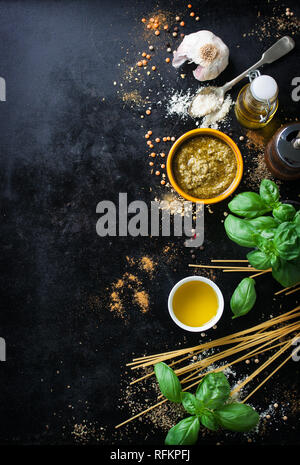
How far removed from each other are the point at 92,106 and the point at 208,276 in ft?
2.98

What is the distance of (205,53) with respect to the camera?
5.49 ft

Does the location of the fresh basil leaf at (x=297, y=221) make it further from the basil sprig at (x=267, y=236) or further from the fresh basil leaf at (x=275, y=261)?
the fresh basil leaf at (x=275, y=261)

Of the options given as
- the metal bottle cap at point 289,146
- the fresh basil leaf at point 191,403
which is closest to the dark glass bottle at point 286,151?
the metal bottle cap at point 289,146

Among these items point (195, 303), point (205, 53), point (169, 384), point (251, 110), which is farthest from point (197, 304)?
point (205, 53)

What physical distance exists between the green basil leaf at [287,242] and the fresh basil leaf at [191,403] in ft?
2.21

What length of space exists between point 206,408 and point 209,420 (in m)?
0.05

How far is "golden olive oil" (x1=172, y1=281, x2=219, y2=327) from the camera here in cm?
168

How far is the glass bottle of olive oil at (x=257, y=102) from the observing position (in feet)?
5.10

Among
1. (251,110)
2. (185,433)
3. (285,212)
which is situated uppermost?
(251,110)

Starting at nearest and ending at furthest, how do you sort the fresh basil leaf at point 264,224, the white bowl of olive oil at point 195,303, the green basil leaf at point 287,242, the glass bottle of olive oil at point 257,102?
the green basil leaf at point 287,242
the fresh basil leaf at point 264,224
the glass bottle of olive oil at point 257,102
the white bowl of olive oil at point 195,303

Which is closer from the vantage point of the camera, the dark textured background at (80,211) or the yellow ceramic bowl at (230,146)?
the yellow ceramic bowl at (230,146)

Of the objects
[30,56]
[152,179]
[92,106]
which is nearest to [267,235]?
[152,179]

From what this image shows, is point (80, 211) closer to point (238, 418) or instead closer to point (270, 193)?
point (270, 193)

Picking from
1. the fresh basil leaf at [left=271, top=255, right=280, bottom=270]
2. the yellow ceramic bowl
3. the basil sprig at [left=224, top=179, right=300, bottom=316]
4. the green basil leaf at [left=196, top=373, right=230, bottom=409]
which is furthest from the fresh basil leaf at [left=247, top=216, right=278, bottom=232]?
the green basil leaf at [left=196, top=373, right=230, bottom=409]
